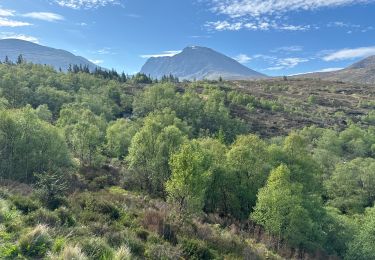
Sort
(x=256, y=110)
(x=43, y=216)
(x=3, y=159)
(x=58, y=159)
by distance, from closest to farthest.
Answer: (x=43, y=216) → (x=3, y=159) → (x=58, y=159) → (x=256, y=110)

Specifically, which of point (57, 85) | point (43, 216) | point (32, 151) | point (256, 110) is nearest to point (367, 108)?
point (256, 110)

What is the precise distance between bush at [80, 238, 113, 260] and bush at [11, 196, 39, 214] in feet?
16.8

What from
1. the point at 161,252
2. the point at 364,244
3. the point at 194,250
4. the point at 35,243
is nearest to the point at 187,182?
the point at 194,250

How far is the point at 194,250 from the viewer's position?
1573 cm

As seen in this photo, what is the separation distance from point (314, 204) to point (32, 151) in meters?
31.8

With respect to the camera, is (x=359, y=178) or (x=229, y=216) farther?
(x=359, y=178)

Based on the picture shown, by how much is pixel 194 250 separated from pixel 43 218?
21.7ft

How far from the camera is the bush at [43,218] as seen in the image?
13762 mm

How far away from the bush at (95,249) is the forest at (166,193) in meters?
0.05

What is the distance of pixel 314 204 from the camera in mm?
39344

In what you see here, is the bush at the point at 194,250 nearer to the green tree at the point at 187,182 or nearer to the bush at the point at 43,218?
the bush at the point at 43,218

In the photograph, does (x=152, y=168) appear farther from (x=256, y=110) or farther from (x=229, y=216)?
(x=256, y=110)

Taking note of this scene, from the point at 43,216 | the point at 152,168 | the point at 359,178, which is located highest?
the point at 43,216

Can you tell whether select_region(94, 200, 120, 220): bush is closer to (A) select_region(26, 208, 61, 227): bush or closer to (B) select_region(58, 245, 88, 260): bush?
(A) select_region(26, 208, 61, 227): bush
